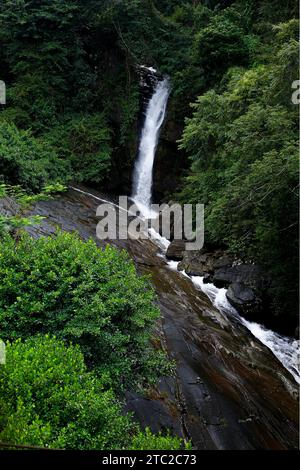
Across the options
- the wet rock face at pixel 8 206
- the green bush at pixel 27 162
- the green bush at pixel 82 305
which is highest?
the green bush at pixel 27 162

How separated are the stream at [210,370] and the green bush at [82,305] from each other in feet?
3.29

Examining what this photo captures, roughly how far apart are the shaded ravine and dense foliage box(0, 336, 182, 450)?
5.27 ft

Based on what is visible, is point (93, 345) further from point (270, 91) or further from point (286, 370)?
point (270, 91)

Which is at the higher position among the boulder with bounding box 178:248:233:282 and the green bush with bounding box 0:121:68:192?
the green bush with bounding box 0:121:68:192

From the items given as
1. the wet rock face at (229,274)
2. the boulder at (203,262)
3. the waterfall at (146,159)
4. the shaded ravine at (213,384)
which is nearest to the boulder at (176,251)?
the wet rock face at (229,274)

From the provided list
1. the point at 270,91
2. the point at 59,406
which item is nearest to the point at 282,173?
the point at 270,91

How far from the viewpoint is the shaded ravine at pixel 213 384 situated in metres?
5.15

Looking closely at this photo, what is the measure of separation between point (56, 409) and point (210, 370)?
3.71 m

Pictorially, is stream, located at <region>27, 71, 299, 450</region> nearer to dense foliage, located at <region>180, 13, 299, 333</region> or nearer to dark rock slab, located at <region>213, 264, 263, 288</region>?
dark rock slab, located at <region>213, 264, 263, 288</region>

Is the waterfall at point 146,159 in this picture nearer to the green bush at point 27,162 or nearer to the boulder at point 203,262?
the green bush at point 27,162

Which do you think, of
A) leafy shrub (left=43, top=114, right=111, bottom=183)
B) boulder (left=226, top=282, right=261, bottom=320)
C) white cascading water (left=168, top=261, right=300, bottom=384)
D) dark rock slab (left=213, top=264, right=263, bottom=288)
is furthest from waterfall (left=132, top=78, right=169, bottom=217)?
boulder (left=226, top=282, right=261, bottom=320)

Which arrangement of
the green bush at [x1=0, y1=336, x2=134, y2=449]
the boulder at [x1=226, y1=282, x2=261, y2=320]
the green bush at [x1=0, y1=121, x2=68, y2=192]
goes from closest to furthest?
the green bush at [x1=0, y1=336, x2=134, y2=449]
the boulder at [x1=226, y1=282, x2=261, y2=320]
the green bush at [x1=0, y1=121, x2=68, y2=192]

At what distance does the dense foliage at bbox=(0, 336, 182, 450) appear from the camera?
3.00 m

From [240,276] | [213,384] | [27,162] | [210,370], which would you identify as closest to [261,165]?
[210,370]
